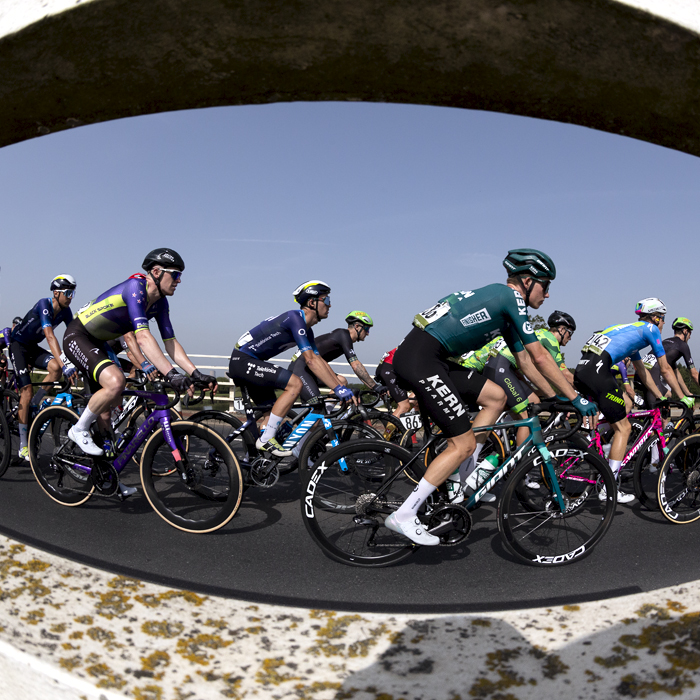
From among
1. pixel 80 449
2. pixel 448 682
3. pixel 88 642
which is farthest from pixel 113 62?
pixel 80 449

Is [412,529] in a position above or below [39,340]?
below

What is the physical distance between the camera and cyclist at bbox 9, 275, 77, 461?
277 inches

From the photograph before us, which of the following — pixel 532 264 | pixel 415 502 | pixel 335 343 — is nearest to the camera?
pixel 415 502

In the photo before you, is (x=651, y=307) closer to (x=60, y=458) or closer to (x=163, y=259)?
(x=163, y=259)

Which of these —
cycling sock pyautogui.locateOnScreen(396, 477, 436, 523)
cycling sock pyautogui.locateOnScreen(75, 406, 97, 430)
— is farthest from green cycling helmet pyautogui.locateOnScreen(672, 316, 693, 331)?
cycling sock pyautogui.locateOnScreen(75, 406, 97, 430)

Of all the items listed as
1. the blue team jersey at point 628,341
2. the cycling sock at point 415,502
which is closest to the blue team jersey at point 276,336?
the cycling sock at point 415,502

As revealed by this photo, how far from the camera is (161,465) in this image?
5.01 meters

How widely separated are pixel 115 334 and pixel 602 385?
488 centimetres

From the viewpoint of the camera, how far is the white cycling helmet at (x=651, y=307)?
255 inches

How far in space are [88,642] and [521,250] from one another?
345cm

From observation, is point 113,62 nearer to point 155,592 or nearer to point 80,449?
point 155,592

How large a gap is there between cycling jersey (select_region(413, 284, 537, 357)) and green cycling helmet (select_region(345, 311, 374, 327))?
4123 millimetres

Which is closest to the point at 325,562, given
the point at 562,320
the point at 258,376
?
the point at 258,376

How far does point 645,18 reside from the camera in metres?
1.70
